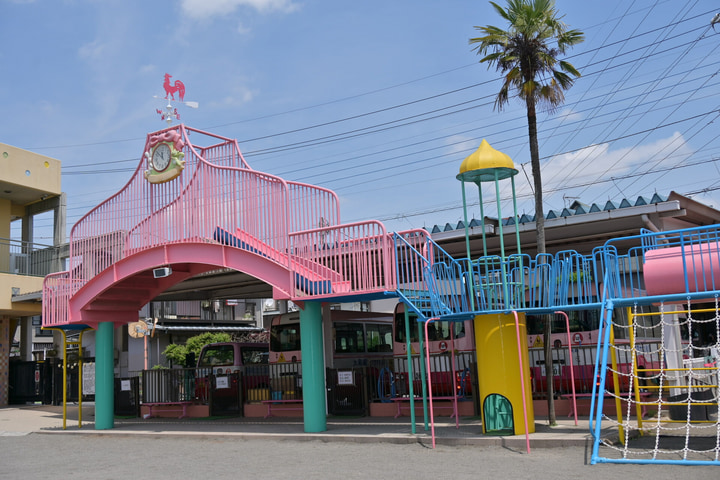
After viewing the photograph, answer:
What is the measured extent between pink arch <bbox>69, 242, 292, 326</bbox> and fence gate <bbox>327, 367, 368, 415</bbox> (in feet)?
12.7

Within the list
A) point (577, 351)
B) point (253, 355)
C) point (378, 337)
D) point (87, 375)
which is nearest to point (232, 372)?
point (253, 355)

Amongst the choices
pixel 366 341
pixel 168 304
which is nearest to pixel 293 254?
pixel 366 341

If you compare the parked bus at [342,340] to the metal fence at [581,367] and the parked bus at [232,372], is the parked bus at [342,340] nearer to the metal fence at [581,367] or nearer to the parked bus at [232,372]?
the parked bus at [232,372]

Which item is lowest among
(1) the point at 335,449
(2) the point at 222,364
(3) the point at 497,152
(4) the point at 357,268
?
(1) the point at 335,449

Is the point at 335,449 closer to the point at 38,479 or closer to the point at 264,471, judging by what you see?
the point at 264,471

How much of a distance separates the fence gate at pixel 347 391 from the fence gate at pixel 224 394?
3.48 metres

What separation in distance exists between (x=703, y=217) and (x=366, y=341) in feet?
31.8

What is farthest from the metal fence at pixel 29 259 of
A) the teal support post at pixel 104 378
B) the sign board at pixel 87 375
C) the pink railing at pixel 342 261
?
the pink railing at pixel 342 261

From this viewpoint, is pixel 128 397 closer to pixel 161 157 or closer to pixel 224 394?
pixel 224 394

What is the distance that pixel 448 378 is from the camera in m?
16.2

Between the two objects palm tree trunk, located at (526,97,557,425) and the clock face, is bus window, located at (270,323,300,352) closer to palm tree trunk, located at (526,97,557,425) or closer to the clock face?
the clock face

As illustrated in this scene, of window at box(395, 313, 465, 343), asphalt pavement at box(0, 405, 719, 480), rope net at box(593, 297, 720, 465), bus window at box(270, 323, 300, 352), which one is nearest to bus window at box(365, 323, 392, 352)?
bus window at box(270, 323, 300, 352)

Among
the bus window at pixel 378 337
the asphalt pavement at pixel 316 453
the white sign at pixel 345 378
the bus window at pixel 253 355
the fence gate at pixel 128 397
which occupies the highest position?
the bus window at pixel 378 337

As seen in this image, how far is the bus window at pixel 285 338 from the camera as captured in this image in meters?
20.6
